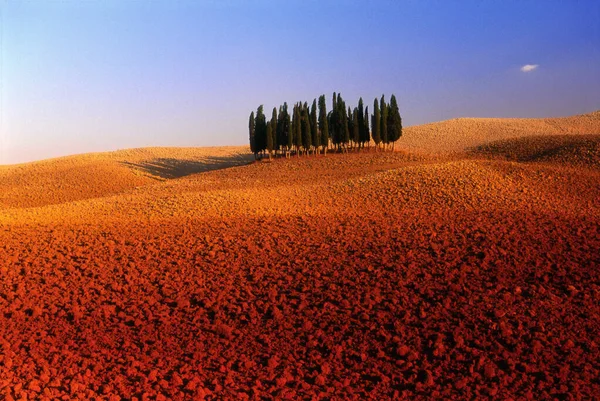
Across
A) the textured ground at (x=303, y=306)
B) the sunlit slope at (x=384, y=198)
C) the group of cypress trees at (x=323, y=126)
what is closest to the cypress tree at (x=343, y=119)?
the group of cypress trees at (x=323, y=126)

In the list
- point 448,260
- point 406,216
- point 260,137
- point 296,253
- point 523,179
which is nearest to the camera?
point 448,260

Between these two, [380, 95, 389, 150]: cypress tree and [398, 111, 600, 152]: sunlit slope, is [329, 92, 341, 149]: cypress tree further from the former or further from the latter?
[398, 111, 600, 152]: sunlit slope

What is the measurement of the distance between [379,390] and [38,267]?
977 centimetres

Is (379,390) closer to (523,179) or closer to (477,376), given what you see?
(477,376)

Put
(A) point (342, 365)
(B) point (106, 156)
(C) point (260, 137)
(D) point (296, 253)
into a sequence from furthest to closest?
(B) point (106, 156), (C) point (260, 137), (D) point (296, 253), (A) point (342, 365)

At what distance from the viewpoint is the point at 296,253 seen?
12359 mm

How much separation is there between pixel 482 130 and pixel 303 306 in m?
67.6

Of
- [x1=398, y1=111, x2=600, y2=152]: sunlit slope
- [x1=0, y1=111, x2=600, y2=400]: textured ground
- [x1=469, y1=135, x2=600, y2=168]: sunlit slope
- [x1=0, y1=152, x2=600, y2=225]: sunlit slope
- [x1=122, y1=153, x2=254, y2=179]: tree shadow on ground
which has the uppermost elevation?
[x1=398, y1=111, x2=600, y2=152]: sunlit slope

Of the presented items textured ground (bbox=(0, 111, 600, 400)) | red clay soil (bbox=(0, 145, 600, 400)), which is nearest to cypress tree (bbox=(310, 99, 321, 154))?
textured ground (bbox=(0, 111, 600, 400))

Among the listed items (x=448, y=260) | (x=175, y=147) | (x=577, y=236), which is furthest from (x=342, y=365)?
(x=175, y=147)

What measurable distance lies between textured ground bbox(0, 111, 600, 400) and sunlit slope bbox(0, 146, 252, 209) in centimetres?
2120

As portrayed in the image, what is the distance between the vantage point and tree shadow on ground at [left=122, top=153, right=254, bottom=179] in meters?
49.8

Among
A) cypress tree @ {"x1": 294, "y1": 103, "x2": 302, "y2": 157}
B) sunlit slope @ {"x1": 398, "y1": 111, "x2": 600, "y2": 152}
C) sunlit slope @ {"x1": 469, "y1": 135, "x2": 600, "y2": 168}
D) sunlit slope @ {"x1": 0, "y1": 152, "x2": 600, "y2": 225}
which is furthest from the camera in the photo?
sunlit slope @ {"x1": 398, "y1": 111, "x2": 600, "y2": 152}

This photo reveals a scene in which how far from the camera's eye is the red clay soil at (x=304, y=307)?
723cm
